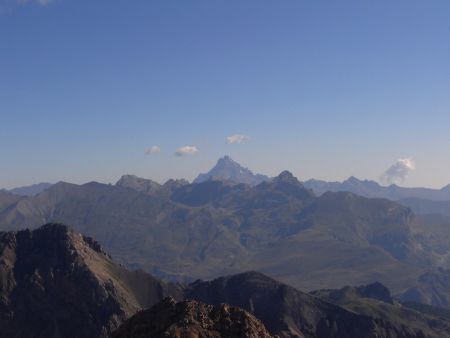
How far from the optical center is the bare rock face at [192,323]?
317ft

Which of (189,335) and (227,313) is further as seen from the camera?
(227,313)

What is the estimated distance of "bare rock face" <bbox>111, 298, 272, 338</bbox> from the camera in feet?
317

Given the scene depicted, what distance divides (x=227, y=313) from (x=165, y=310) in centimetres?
1124

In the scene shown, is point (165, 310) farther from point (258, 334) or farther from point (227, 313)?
point (258, 334)

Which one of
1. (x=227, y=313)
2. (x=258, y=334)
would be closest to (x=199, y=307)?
(x=227, y=313)

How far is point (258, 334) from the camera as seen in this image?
99938 mm

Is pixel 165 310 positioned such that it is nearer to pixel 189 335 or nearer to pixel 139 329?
pixel 139 329

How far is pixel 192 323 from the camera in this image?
322 ft

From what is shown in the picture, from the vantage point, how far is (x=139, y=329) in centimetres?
10119

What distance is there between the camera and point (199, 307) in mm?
106188

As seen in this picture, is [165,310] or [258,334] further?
[165,310]

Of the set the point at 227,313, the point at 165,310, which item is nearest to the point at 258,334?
the point at 227,313

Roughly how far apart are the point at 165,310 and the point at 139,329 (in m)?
7.49

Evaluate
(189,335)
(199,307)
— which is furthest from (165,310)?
(189,335)
